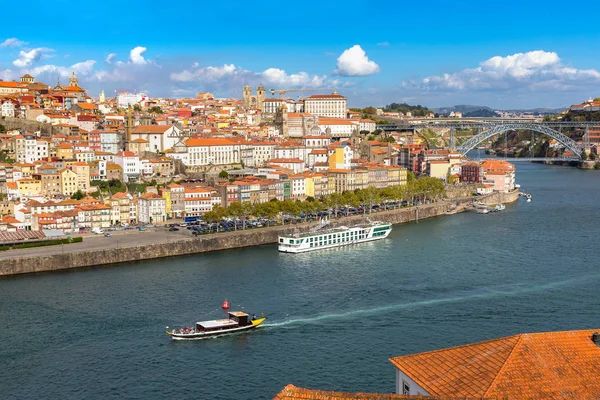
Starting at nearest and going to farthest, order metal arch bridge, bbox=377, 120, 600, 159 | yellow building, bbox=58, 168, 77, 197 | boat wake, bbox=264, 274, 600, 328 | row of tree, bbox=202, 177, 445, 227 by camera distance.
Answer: boat wake, bbox=264, 274, 600, 328 < row of tree, bbox=202, 177, 445, 227 < yellow building, bbox=58, 168, 77, 197 < metal arch bridge, bbox=377, 120, 600, 159

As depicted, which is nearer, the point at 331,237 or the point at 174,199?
the point at 331,237

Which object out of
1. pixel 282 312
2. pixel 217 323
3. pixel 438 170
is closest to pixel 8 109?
pixel 438 170

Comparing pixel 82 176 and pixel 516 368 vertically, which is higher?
pixel 82 176

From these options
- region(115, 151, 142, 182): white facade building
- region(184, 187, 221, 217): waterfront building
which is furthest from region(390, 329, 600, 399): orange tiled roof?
region(115, 151, 142, 182): white facade building

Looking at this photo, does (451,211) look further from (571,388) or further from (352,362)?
(571,388)

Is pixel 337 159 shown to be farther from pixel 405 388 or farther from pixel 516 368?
pixel 516 368

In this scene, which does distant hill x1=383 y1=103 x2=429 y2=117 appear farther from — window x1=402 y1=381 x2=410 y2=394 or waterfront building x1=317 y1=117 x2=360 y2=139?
window x1=402 y1=381 x2=410 y2=394

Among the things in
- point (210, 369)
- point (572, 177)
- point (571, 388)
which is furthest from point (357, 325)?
point (572, 177)
